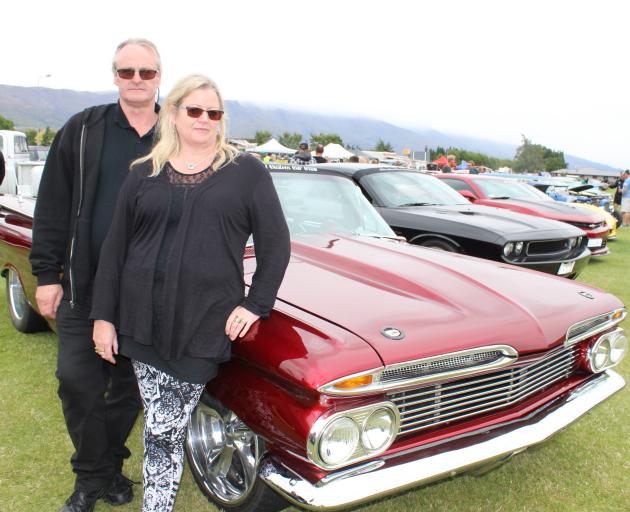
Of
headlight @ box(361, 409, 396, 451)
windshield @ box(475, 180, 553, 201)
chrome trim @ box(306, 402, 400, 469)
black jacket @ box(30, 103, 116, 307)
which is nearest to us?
chrome trim @ box(306, 402, 400, 469)

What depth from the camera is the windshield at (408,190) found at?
6496mm

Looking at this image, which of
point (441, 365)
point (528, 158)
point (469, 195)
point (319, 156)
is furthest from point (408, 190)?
point (528, 158)

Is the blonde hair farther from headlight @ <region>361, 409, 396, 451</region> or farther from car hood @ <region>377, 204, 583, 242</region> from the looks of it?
car hood @ <region>377, 204, 583, 242</region>

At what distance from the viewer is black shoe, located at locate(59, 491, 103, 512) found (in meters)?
2.52

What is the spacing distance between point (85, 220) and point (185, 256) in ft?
2.03

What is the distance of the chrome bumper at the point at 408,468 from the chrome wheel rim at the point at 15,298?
3670 mm

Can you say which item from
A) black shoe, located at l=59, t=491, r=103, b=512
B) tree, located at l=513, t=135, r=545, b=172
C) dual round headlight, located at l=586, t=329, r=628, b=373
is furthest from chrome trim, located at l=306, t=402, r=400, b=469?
tree, located at l=513, t=135, r=545, b=172

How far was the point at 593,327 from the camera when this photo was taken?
2863mm

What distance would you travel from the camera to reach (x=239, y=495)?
2512 mm

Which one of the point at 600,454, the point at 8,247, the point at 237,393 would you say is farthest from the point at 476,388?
the point at 8,247

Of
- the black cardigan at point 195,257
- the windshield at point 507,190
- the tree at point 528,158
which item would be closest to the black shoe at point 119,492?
the black cardigan at point 195,257

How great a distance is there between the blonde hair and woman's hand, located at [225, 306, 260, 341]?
51 cm

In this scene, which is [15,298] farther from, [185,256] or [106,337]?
[185,256]

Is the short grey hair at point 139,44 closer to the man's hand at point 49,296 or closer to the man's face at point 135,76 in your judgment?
the man's face at point 135,76
